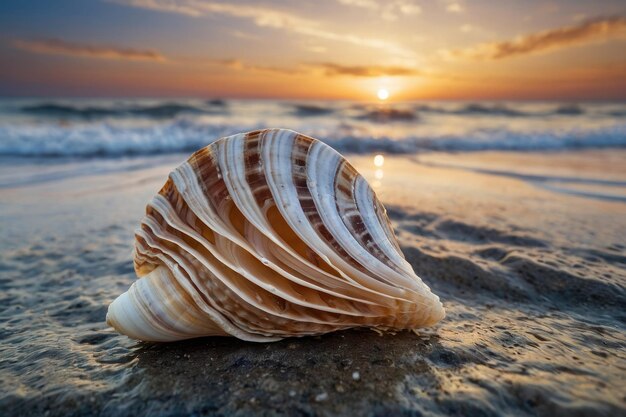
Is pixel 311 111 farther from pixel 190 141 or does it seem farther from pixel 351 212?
pixel 351 212

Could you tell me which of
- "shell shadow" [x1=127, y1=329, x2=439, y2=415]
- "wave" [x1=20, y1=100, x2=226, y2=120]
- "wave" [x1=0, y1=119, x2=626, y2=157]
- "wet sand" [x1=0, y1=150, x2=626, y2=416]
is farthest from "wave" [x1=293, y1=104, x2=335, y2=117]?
"shell shadow" [x1=127, y1=329, x2=439, y2=415]

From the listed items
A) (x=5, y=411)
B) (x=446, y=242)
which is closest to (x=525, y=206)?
(x=446, y=242)

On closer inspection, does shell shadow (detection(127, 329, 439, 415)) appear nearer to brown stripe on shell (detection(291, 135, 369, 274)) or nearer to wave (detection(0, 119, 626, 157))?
brown stripe on shell (detection(291, 135, 369, 274))

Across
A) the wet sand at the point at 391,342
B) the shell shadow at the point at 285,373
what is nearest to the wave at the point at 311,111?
the wet sand at the point at 391,342

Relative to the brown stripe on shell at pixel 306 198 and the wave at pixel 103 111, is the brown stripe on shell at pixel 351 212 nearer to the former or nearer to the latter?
the brown stripe on shell at pixel 306 198

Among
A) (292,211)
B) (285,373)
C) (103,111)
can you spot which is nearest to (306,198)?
(292,211)

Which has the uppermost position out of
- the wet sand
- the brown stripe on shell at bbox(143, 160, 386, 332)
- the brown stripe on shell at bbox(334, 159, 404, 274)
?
the brown stripe on shell at bbox(334, 159, 404, 274)

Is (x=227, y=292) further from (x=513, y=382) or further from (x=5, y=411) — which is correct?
(x=513, y=382)
